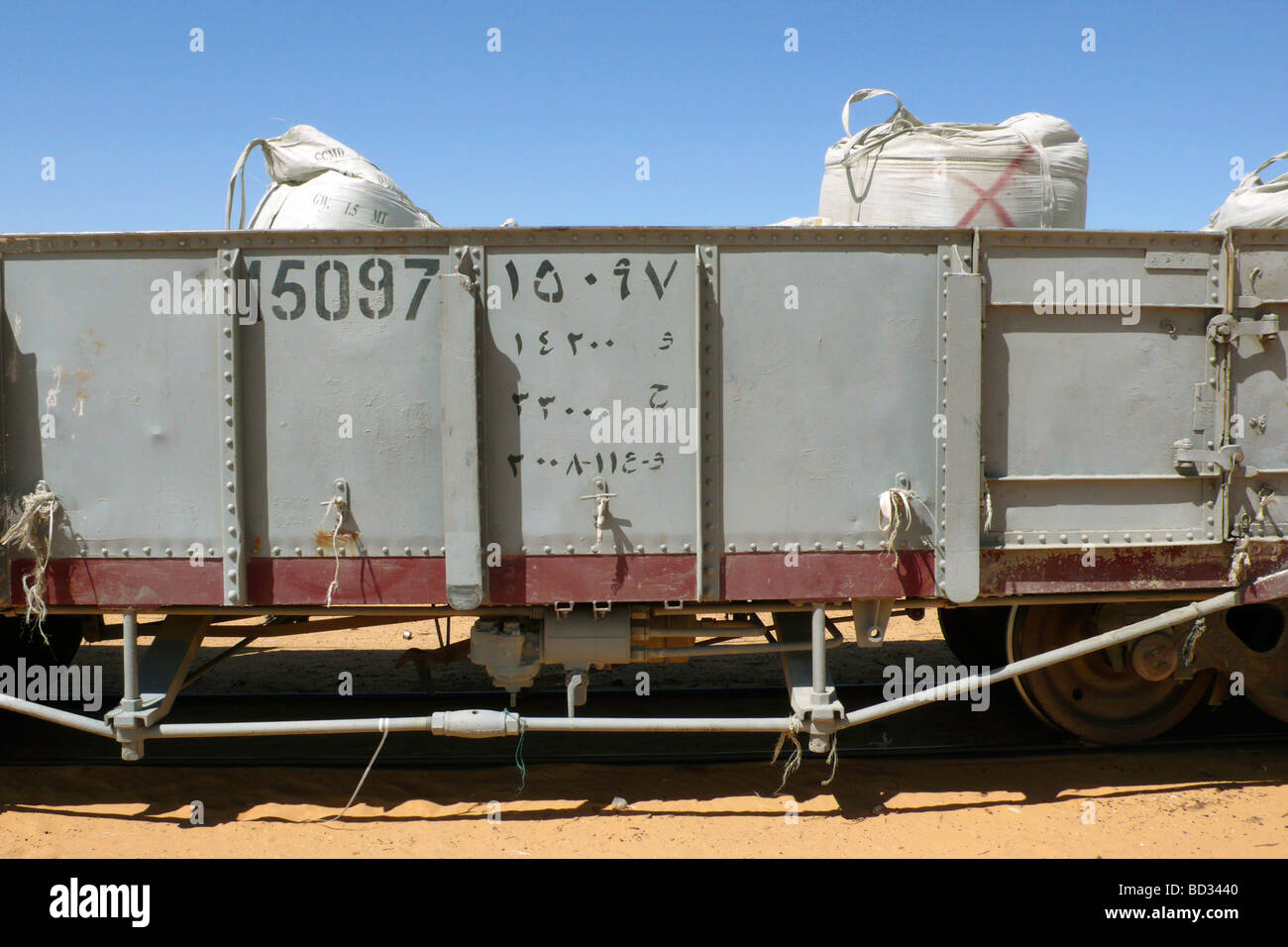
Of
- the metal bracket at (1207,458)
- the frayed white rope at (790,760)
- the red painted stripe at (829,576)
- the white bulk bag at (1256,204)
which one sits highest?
the white bulk bag at (1256,204)

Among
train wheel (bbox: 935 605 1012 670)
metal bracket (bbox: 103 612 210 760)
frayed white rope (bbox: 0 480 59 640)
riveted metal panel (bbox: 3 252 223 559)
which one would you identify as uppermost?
riveted metal panel (bbox: 3 252 223 559)

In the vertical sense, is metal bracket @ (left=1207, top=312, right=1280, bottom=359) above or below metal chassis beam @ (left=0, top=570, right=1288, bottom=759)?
above

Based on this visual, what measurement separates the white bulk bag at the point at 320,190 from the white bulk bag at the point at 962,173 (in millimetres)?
2345

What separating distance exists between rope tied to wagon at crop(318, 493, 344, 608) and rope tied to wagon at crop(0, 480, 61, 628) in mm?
1249

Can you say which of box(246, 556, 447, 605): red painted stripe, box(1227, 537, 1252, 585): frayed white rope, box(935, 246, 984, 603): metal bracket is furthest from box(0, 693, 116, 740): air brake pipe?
box(1227, 537, 1252, 585): frayed white rope

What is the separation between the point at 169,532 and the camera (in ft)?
13.5

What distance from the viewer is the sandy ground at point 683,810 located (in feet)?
14.1

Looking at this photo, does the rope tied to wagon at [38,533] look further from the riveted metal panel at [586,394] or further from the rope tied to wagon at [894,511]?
the rope tied to wagon at [894,511]

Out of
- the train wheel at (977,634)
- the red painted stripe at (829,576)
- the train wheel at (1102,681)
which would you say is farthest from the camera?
the train wheel at (977,634)

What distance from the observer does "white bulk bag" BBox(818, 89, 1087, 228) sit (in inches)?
181

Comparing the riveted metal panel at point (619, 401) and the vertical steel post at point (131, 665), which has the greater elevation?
the riveted metal panel at point (619, 401)

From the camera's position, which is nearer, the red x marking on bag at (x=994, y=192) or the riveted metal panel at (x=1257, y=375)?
the riveted metal panel at (x=1257, y=375)

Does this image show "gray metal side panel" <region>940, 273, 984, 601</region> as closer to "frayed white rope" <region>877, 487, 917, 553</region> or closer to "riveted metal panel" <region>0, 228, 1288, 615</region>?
"riveted metal panel" <region>0, 228, 1288, 615</region>

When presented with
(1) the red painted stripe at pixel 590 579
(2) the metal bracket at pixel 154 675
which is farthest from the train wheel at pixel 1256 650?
(2) the metal bracket at pixel 154 675
